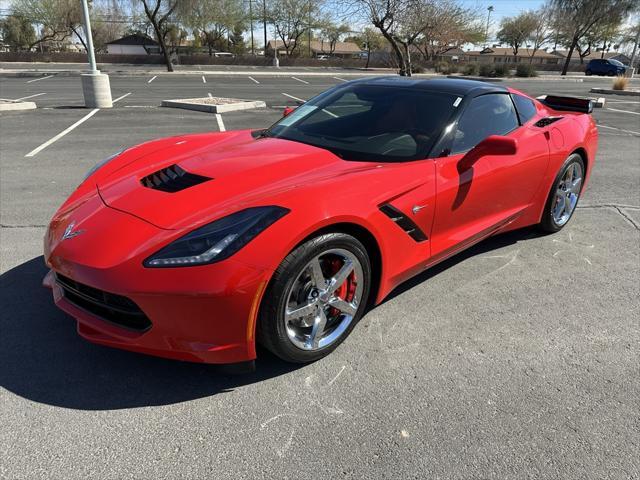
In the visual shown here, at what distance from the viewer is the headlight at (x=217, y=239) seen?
2.05m

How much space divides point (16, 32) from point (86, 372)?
6834cm

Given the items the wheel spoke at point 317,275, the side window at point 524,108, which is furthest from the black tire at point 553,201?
the wheel spoke at point 317,275

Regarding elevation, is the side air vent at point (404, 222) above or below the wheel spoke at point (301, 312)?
above

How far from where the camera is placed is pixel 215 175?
2629 mm

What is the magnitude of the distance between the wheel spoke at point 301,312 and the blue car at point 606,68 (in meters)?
50.8

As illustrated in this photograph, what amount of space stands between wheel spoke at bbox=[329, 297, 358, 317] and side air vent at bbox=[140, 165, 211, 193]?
969mm

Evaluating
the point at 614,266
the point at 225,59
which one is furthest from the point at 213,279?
the point at 225,59

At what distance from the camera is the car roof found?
3448mm

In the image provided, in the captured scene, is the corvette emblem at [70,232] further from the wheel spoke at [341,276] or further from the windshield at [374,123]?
the windshield at [374,123]

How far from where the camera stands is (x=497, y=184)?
130 inches

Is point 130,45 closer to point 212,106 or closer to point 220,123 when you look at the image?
point 212,106

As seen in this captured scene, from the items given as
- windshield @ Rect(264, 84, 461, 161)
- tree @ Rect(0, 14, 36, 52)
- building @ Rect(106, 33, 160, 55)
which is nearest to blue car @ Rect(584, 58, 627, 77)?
windshield @ Rect(264, 84, 461, 161)

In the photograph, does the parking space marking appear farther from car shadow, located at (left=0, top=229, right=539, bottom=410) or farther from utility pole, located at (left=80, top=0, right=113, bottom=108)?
car shadow, located at (left=0, top=229, right=539, bottom=410)

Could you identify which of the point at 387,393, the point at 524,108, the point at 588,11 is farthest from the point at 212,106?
the point at 588,11
